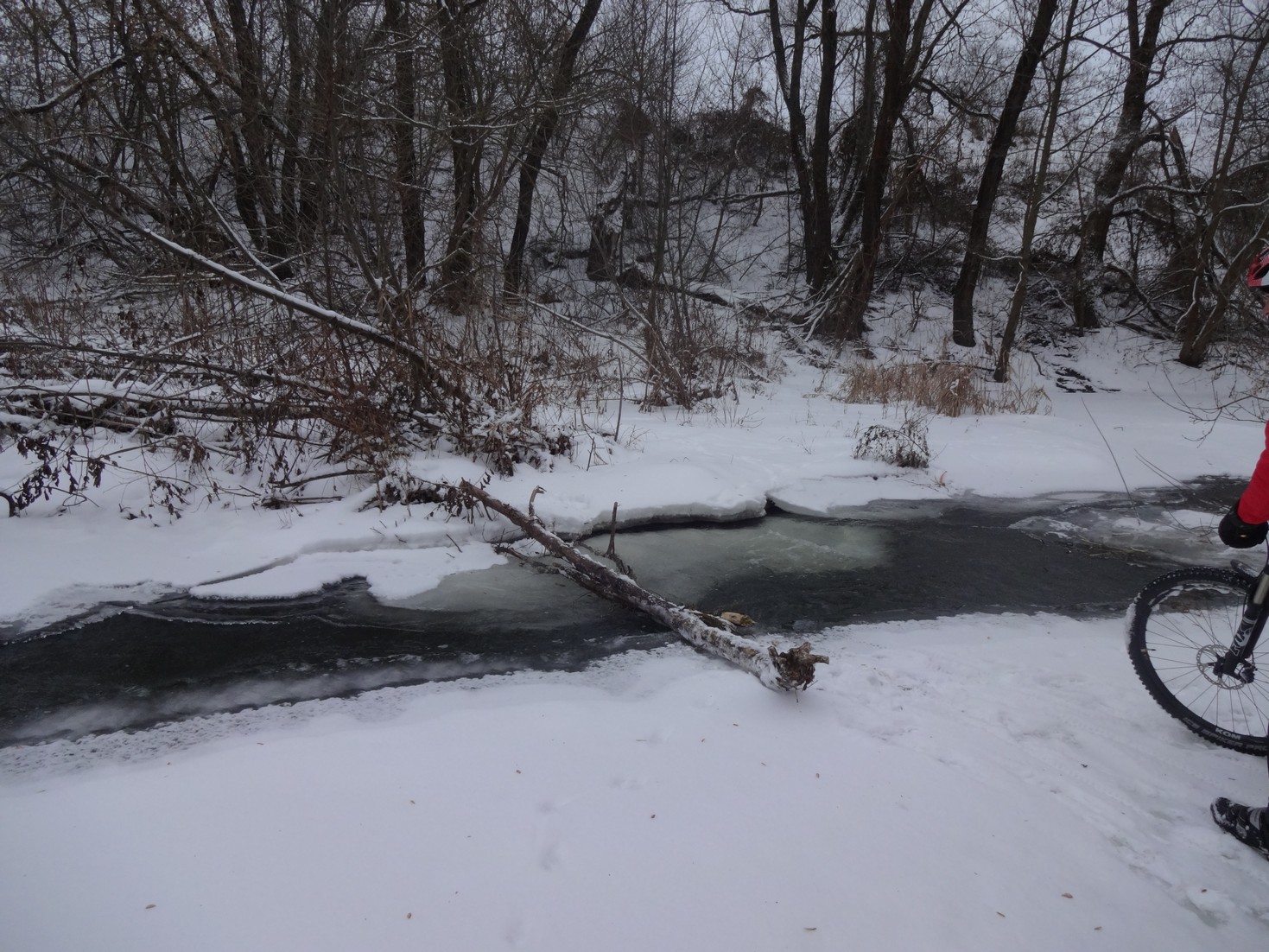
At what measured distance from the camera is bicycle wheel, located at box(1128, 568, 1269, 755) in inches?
119

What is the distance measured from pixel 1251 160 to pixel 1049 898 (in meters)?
16.6

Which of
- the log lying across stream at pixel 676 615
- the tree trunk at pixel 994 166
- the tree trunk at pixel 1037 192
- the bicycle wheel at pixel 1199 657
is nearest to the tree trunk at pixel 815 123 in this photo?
the tree trunk at pixel 994 166

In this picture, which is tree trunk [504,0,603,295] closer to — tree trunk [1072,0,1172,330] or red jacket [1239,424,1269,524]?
red jacket [1239,424,1269,524]

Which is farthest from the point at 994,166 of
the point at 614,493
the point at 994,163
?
the point at 614,493

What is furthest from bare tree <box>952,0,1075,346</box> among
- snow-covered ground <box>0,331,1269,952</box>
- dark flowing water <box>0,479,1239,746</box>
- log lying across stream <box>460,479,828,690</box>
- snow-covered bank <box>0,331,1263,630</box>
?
snow-covered ground <box>0,331,1269,952</box>

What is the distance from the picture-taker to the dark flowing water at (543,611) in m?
3.46

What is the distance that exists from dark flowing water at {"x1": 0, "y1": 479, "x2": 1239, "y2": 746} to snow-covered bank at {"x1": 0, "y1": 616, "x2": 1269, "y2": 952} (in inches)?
13.4

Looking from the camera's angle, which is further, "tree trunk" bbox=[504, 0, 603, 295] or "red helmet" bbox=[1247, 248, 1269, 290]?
"tree trunk" bbox=[504, 0, 603, 295]

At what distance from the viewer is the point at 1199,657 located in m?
3.15

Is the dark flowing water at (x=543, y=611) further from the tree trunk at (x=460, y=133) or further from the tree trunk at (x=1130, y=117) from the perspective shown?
the tree trunk at (x=1130, y=117)

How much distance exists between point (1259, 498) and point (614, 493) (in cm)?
427

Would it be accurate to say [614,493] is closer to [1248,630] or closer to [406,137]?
[1248,630]

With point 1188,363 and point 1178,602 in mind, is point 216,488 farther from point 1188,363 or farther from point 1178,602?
point 1188,363

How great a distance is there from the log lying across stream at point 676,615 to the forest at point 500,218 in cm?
75
